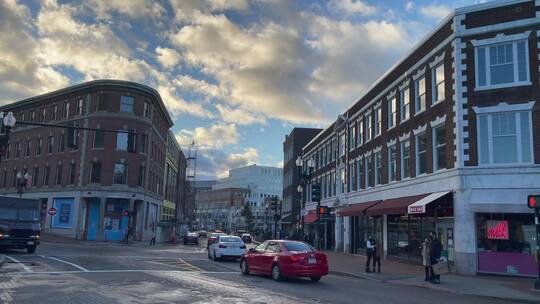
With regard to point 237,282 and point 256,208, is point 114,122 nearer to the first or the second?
point 237,282

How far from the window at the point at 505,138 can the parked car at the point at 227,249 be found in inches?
519

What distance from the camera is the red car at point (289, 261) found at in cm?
1664

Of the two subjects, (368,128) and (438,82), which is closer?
(438,82)

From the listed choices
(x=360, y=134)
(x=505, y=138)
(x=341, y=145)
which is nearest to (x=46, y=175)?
(x=341, y=145)

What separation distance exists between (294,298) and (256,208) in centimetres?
15299

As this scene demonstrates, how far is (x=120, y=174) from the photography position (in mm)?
50438

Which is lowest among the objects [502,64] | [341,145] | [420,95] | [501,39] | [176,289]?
[176,289]

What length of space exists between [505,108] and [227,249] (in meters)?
15.3

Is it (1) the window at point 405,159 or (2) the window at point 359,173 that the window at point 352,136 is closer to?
(2) the window at point 359,173

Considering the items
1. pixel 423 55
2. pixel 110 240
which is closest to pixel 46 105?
pixel 110 240

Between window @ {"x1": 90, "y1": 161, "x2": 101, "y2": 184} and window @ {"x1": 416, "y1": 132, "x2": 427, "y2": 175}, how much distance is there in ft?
114

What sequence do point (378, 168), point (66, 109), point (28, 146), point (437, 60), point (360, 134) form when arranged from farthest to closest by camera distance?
1. point (28, 146)
2. point (66, 109)
3. point (360, 134)
4. point (378, 168)
5. point (437, 60)

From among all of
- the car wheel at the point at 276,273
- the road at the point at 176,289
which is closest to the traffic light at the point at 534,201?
the road at the point at 176,289

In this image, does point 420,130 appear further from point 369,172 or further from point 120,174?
point 120,174
